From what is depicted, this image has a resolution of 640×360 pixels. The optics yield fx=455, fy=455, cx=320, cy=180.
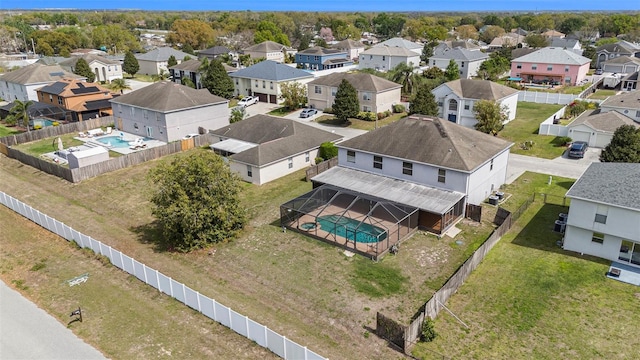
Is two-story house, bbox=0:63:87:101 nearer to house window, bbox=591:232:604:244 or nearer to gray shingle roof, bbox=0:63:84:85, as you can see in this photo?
gray shingle roof, bbox=0:63:84:85

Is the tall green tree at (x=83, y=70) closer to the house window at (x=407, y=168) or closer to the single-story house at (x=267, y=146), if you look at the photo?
the single-story house at (x=267, y=146)

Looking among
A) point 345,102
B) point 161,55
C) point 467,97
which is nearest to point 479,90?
point 467,97

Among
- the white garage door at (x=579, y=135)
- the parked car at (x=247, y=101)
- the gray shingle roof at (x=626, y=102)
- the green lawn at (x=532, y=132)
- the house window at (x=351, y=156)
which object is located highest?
the gray shingle roof at (x=626, y=102)

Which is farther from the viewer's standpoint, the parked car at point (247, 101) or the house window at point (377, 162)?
the parked car at point (247, 101)

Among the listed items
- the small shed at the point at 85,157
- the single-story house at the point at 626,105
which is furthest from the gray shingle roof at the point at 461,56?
the small shed at the point at 85,157

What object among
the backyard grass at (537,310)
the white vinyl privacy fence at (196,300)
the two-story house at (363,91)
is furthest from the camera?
the two-story house at (363,91)

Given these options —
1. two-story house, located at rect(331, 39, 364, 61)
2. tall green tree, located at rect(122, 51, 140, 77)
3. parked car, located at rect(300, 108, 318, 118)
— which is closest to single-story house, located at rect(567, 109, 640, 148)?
parked car, located at rect(300, 108, 318, 118)

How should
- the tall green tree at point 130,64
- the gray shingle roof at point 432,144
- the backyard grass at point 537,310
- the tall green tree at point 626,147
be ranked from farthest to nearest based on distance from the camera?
the tall green tree at point 130,64
the tall green tree at point 626,147
the gray shingle roof at point 432,144
the backyard grass at point 537,310
